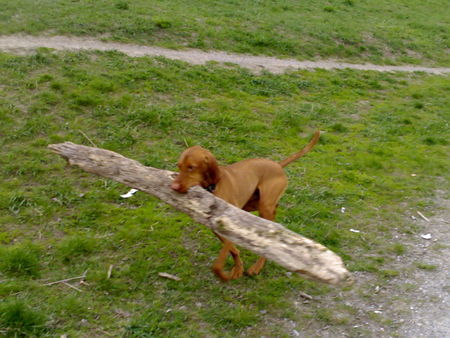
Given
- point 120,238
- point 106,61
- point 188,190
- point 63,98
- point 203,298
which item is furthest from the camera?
point 106,61

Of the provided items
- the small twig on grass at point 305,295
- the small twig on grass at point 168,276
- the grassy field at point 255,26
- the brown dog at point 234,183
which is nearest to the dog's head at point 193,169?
the brown dog at point 234,183

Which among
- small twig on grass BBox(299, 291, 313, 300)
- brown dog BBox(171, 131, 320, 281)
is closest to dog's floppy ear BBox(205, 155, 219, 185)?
brown dog BBox(171, 131, 320, 281)

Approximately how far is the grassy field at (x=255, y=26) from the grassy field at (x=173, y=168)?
7.42 feet

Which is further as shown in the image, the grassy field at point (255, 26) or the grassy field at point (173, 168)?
the grassy field at point (255, 26)

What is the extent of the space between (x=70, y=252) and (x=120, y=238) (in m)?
0.63

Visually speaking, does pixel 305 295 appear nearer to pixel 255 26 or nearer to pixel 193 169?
pixel 193 169

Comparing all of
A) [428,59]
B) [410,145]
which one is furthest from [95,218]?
[428,59]

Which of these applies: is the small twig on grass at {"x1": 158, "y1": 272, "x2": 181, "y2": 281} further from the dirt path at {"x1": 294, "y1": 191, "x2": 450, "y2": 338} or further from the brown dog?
the dirt path at {"x1": 294, "y1": 191, "x2": 450, "y2": 338}

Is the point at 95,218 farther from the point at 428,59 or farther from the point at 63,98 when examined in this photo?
the point at 428,59

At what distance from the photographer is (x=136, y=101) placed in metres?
10.1

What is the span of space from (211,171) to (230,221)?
758mm

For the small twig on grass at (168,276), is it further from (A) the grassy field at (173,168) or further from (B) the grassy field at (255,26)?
(B) the grassy field at (255,26)

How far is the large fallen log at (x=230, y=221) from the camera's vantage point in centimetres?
390

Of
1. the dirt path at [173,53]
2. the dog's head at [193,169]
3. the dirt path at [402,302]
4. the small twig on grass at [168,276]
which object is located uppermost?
the dog's head at [193,169]
